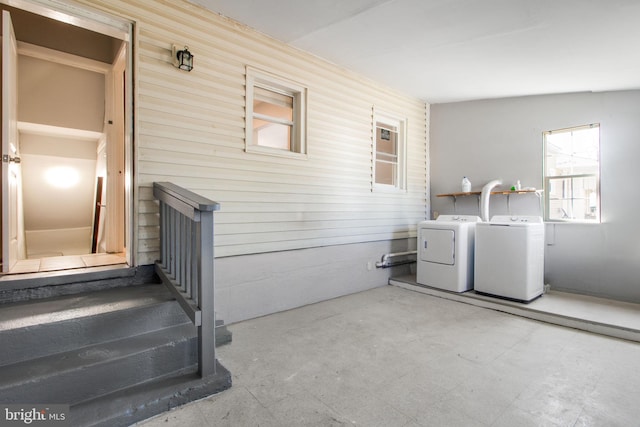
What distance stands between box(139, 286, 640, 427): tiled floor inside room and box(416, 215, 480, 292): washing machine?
0.81 m

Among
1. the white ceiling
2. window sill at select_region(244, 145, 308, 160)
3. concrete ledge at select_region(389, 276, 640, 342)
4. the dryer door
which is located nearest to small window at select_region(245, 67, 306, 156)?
window sill at select_region(244, 145, 308, 160)

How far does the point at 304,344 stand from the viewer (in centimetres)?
283

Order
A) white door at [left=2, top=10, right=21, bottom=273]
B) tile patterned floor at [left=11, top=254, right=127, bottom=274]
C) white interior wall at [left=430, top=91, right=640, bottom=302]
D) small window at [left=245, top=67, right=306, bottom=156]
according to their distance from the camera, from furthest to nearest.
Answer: white interior wall at [left=430, top=91, right=640, bottom=302] → small window at [left=245, top=67, right=306, bottom=156] → tile patterned floor at [left=11, top=254, right=127, bottom=274] → white door at [left=2, top=10, right=21, bottom=273]

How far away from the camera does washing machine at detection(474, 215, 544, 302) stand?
147 inches

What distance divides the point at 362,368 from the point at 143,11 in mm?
3513

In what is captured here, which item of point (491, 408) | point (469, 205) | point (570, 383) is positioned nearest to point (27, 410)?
point (491, 408)

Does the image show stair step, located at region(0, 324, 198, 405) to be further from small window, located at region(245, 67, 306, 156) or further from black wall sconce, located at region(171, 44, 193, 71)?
A: black wall sconce, located at region(171, 44, 193, 71)

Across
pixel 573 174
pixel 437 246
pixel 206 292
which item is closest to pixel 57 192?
pixel 206 292

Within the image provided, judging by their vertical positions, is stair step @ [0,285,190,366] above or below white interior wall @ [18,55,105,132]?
below

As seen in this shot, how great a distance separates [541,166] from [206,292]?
4.91m

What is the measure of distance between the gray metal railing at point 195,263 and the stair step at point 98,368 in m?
0.24

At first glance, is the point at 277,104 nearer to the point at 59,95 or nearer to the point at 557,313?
the point at 59,95

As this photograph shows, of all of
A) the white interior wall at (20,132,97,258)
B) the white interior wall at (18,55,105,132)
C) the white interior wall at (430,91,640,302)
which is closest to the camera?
the white interior wall at (430,91,640,302)

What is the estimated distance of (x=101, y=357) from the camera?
6.30 ft
